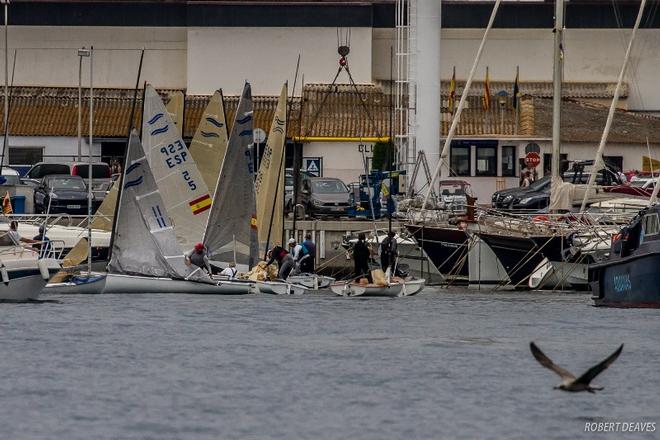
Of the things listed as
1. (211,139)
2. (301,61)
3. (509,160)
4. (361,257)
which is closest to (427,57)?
(211,139)

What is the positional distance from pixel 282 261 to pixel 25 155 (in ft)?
127

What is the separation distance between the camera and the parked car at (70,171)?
8038cm

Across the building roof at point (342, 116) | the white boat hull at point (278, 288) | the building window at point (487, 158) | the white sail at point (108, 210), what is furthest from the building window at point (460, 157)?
the white boat hull at point (278, 288)

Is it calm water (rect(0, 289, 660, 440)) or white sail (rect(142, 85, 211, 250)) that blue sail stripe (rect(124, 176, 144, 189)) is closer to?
calm water (rect(0, 289, 660, 440))

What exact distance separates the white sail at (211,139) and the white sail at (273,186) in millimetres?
3410

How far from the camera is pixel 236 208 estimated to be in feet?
193

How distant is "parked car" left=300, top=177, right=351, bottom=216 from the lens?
7200 cm

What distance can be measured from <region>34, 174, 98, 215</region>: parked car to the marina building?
16246 mm

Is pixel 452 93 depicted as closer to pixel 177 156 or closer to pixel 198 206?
pixel 177 156

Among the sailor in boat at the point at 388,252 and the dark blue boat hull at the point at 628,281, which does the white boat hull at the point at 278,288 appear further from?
the dark blue boat hull at the point at 628,281

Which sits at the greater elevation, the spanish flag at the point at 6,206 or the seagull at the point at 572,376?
the spanish flag at the point at 6,206

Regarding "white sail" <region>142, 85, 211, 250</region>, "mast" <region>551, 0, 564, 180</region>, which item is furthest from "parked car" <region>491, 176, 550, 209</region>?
"white sail" <region>142, 85, 211, 250</region>

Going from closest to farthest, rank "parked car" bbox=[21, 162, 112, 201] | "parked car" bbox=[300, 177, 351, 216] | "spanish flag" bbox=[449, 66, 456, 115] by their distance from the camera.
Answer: "parked car" bbox=[300, 177, 351, 216] → "parked car" bbox=[21, 162, 112, 201] → "spanish flag" bbox=[449, 66, 456, 115]

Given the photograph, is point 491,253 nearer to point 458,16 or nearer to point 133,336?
point 133,336
